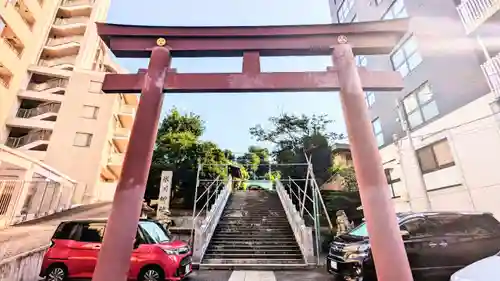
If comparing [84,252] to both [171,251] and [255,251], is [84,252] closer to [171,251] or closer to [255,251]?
[171,251]

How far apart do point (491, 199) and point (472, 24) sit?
5804 mm

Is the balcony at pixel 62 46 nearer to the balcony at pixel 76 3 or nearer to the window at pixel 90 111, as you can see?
the balcony at pixel 76 3

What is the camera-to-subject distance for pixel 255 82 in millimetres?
3930

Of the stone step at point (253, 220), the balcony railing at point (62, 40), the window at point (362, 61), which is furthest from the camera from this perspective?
the balcony railing at point (62, 40)

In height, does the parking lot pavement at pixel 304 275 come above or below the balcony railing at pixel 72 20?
below

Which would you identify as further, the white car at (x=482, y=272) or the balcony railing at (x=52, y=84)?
the balcony railing at (x=52, y=84)

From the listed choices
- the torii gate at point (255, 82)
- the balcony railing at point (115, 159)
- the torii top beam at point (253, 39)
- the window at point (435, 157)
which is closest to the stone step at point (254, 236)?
the window at point (435, 157)

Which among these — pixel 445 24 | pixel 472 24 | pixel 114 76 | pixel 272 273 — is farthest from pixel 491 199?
pixel 114 76

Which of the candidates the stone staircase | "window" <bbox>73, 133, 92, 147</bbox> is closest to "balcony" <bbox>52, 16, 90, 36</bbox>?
"window" <bbox>73, 133, 92, 147</bbox>

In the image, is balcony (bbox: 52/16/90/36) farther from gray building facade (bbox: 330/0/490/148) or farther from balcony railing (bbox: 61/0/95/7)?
gray building facade (bbox: 330/0/490/148)

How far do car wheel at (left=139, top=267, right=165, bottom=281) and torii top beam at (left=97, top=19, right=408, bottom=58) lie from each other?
486 cm

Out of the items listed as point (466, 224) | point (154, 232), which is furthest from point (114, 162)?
point (466, 224)

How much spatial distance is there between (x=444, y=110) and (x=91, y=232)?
1246 cm

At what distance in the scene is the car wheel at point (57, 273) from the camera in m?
6.14
